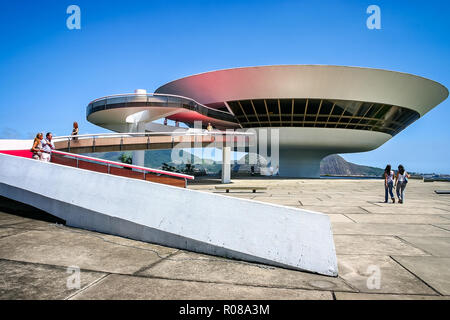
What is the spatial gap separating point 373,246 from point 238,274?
9.19 feet

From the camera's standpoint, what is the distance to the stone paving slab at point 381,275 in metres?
3.32

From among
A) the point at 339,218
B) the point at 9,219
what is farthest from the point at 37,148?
the point at 339,218

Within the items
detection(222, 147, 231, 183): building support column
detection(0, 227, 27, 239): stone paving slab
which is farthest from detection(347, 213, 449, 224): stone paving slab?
detection(222, 147, 231, 183): building support column

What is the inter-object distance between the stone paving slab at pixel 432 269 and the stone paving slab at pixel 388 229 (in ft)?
5.88

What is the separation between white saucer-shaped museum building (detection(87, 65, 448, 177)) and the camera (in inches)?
1237

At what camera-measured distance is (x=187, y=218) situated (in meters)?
5.02

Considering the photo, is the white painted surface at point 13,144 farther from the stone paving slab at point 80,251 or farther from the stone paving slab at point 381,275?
the stone paving slab at point 381,275

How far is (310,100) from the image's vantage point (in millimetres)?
33812

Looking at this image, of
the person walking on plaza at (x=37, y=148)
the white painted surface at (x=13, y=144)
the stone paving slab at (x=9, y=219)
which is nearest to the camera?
the stone paving slab at (x=9, y=219)

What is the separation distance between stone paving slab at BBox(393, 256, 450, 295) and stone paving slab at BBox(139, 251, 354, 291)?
102 cm

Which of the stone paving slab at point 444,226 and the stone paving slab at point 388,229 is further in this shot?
the stone paving slab at point 444,226

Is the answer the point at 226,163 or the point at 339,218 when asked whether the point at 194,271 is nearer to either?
the point at 339,218

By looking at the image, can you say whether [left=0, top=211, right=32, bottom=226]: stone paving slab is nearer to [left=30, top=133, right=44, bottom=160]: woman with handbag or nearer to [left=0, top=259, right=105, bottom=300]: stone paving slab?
[left=30, top=133, right=44, bottom=160]: woman with handbag

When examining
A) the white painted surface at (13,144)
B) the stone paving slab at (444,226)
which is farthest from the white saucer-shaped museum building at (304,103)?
the stone paving slab at (444,226)
